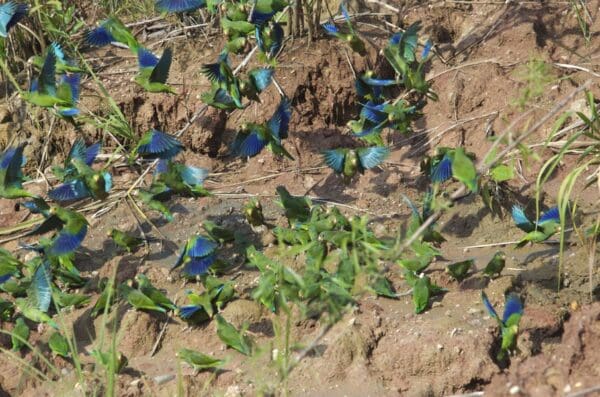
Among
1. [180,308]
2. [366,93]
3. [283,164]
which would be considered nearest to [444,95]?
[366,93]

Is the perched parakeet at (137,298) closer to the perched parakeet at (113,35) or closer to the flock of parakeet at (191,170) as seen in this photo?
→ the flock of parakeet at (191,170)

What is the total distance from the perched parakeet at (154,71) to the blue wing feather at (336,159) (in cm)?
64

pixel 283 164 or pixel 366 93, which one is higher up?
pixel 366 93

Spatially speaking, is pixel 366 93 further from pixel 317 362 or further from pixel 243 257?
pixel 317 362

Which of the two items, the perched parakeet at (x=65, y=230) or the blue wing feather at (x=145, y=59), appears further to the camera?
the blue wing feather at (x=145, y=59)

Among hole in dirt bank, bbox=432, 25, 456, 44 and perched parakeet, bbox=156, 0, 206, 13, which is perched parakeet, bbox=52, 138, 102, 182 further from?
hole in dirt bank, bbox=432, 25, 456, 44

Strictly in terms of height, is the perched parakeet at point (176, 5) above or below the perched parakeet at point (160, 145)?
above

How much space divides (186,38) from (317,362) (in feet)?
6.36

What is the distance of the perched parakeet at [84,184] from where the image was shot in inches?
131

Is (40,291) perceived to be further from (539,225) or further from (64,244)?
(539,225)

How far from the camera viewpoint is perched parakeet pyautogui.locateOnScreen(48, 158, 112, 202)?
3326 mm

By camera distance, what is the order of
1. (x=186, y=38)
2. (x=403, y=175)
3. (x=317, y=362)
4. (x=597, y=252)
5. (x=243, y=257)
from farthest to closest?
(x=186, y=38)
(x=403, y=175)
(x=243, y=257)
(x=597, y=252)
(x=317, y=362)

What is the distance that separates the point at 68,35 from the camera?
4160 mm

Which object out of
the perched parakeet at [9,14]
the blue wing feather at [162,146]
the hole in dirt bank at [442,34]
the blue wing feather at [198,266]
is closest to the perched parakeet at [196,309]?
the blue wing feather at [198,266]
